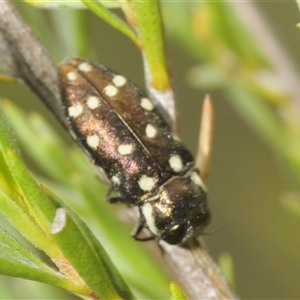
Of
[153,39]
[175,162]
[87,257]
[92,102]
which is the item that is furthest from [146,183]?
[87,257]

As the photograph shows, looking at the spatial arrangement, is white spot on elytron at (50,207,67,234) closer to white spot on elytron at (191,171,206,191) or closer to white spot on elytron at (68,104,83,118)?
white spot on elytron at (68,104,83,118)

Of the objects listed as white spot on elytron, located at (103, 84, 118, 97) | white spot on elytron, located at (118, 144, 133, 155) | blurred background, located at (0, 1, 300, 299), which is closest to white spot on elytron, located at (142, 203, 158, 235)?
white spot on elytron, located at (118, 144, 133, 155)

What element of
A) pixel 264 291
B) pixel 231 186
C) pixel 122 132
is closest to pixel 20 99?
pixel 231 186

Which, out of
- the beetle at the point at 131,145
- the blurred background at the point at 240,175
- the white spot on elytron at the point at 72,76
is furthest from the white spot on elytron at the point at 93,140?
the blurred background at the point at 240,175

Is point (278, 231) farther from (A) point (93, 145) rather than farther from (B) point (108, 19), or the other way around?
(B) point (108, 19)

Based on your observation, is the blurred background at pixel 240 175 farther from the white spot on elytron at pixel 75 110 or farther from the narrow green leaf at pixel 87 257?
the narrow green leaf at pixel 87 257

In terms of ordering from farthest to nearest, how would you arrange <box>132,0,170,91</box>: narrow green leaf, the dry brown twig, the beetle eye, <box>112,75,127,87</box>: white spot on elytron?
1. <box>112,75,127,87</box>: white spot on elytron
2. the beetle eye
3. the dry brown twig
4. <box>132,0,170,91</box>: narrow green leaf
